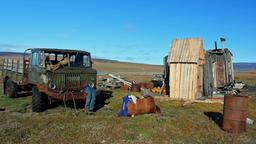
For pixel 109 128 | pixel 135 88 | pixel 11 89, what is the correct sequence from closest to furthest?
pixel 109 128 < pixel 11 89 < pixel 135 88

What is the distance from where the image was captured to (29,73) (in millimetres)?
15641

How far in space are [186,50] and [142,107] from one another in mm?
7762

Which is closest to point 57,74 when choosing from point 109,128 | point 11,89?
point 109,128

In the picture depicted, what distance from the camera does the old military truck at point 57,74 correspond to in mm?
13711

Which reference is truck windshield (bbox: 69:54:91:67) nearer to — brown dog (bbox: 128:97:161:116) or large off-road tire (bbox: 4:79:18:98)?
brown dog (bbox: 128:97:161:116)

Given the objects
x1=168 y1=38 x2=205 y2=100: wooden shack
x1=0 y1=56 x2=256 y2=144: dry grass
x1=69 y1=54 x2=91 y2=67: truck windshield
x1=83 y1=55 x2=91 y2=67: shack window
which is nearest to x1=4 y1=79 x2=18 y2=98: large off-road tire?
x1=0 y1=56 x2=256 y2=144: dry grass

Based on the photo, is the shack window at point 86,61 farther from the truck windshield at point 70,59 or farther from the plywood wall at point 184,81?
the plywood wall at point 184,81

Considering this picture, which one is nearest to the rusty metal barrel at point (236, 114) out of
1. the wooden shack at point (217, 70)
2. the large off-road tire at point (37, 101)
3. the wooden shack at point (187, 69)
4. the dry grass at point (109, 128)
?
the dry grass at point (109, 128)

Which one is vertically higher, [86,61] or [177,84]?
[86,61]

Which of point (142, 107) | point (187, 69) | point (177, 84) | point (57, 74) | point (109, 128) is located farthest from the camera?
point (177, 84)

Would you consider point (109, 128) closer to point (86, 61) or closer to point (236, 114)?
point (236, 114)

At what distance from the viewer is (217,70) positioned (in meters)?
24.1

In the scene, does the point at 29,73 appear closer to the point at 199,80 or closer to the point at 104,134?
the point at 104,134

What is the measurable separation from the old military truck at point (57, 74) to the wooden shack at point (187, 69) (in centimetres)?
643
